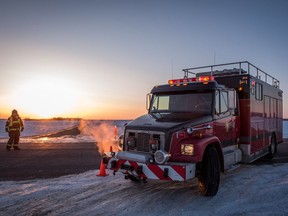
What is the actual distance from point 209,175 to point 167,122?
58.3 inches

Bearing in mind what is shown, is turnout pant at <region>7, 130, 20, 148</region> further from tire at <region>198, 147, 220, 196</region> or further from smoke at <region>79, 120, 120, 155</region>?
tire at <region>198, 147, 220, 196</region>

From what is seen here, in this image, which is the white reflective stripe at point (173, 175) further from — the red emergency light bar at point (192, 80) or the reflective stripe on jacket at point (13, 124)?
the reflective stripe on jacket at point (13, 124)

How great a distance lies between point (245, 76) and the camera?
8.73 m

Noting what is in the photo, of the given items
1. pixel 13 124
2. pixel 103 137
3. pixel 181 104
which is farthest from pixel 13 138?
pixel 181 104

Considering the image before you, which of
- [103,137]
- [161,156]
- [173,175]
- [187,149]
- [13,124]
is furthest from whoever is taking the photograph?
[103,137]

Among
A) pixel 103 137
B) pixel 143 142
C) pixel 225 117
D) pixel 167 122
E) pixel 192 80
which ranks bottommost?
pixel 103 137

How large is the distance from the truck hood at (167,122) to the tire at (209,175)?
28.9 inches

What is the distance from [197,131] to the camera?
646 cm

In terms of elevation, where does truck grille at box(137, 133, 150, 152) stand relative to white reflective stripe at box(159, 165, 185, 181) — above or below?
above

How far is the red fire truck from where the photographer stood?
6.09 m

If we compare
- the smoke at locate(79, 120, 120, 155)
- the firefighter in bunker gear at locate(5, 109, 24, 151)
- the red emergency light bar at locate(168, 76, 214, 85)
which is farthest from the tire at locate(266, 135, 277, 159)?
the firefighter in bunker gear at locate(5, 109, 24, 151)

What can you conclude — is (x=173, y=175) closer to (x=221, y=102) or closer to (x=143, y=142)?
(x=143, y=142)

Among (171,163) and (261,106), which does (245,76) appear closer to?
(261,106)

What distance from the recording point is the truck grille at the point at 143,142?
646cm
